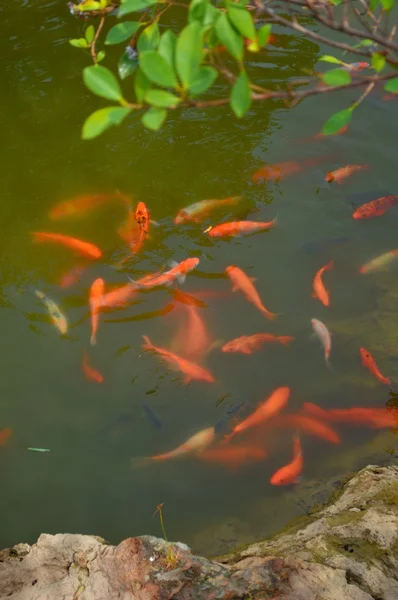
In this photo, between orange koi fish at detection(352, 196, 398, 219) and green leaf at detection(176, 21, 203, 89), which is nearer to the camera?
green leaf at detection(176, 21, 203, 89)

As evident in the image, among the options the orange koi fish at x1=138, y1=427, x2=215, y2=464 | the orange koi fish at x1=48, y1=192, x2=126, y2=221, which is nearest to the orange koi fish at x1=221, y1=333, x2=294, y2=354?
the orange koi fish at x1=138, y1=427, x2=215, y2=464

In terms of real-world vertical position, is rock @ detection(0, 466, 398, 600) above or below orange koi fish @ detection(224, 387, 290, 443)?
above

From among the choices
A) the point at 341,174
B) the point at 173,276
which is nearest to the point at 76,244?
the point at 173,276

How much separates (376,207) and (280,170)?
3.61ft

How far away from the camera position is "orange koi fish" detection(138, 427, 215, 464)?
4.49 meters

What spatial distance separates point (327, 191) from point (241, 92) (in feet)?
15.1

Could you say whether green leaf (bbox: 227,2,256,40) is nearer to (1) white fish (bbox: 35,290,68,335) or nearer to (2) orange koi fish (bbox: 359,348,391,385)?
(2) orange koi fish (bbox: 359,348,391,385)

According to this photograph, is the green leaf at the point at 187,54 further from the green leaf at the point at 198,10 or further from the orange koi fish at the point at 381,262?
the orange koi fish at the point at 381,262

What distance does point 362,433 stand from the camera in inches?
176

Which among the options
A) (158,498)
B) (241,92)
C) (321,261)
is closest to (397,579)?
(158,498)

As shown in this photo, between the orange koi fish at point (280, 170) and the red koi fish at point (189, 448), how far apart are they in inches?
114

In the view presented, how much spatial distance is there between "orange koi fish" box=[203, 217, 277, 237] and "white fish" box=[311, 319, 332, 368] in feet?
3.86

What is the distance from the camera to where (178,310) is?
5.37m

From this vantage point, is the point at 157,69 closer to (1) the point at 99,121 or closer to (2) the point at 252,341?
(1) the point at 99,121
